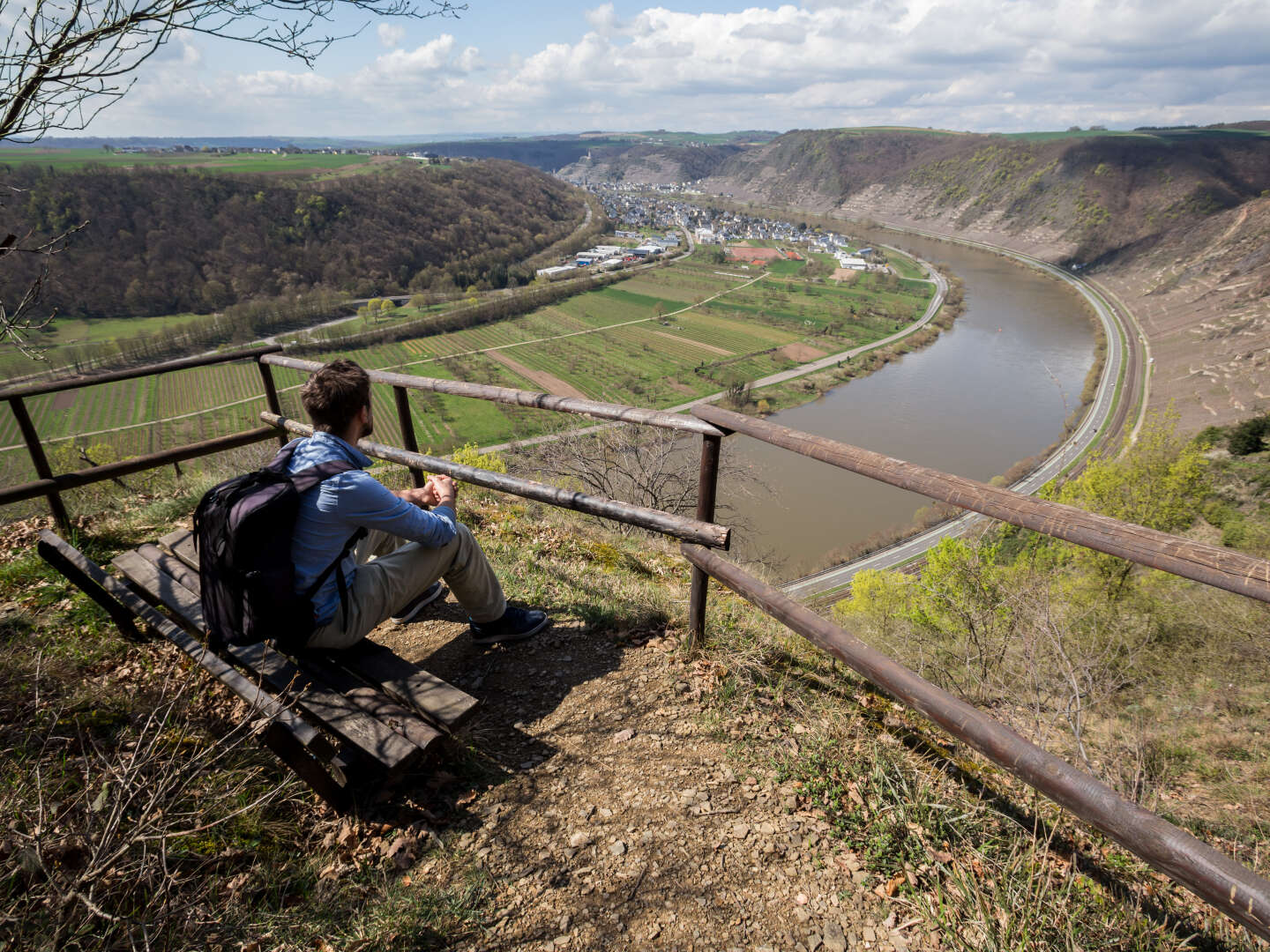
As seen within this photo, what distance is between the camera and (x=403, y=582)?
2.74 metres

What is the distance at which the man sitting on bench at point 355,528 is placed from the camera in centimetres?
239

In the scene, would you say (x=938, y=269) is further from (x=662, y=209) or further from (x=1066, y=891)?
(x=1066, y=891)

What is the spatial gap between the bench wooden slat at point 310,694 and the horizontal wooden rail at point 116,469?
1887mm

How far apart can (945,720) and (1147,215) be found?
408 ft

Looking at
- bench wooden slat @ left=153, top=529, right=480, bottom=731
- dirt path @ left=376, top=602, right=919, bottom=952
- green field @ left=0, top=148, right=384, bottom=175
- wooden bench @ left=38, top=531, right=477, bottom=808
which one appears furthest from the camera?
green field @ left=0, top=148, right=384, bottom=175

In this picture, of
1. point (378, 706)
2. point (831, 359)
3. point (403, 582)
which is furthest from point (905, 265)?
point (378, 706)

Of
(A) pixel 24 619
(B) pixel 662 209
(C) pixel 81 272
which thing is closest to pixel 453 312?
(C) pixel 81 272

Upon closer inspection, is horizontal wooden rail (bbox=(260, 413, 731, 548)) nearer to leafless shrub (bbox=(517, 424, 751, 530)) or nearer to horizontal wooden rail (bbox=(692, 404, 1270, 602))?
horizontal wooden rail (bbox=(692, 404, 1270, 602))

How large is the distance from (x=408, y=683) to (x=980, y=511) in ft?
7.55

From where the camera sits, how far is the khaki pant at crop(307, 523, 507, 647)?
8.52 feet

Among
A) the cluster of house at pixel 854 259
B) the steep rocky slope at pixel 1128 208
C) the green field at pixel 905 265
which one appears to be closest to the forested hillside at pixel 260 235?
the cluster of house at pixel 854 259

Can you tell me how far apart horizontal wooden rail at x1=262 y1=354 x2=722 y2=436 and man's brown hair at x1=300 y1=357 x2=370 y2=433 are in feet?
2.12

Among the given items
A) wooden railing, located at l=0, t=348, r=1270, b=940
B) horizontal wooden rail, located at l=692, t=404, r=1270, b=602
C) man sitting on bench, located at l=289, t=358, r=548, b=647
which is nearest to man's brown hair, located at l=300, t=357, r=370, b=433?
man sitting on bench, located at l=289, t=358, r=548, b=647

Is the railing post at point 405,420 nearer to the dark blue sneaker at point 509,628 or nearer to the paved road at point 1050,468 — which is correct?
the dark blue sneaker at point 509,628
